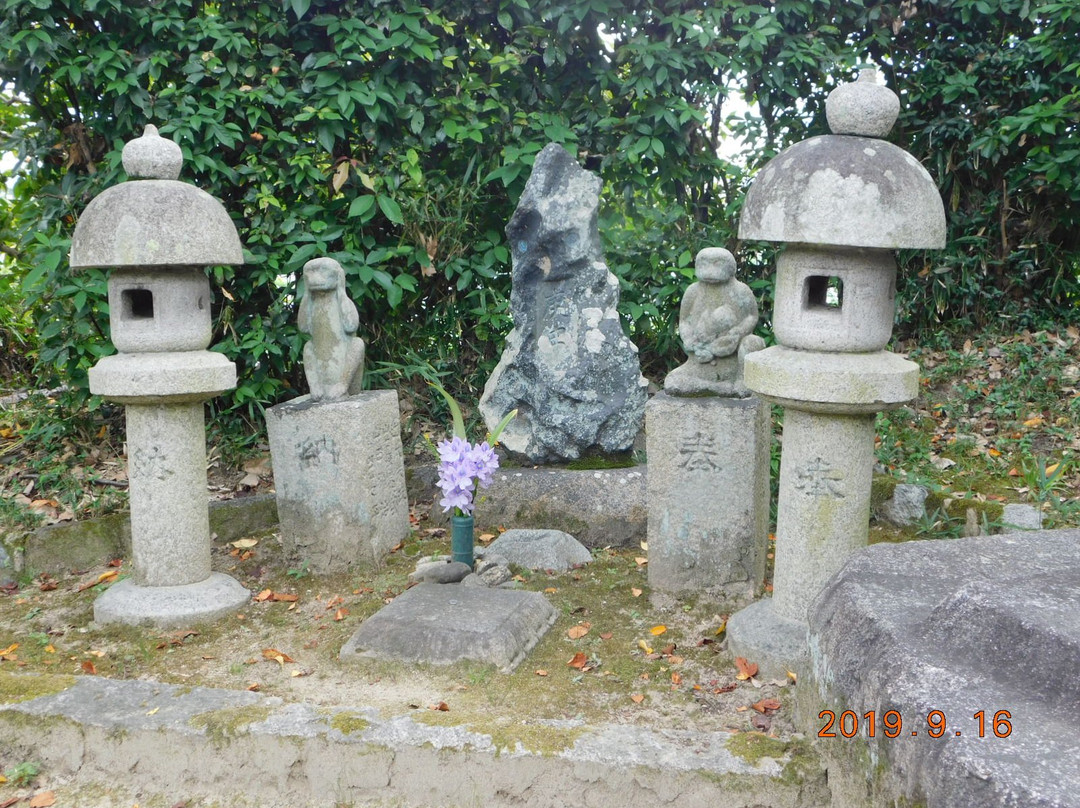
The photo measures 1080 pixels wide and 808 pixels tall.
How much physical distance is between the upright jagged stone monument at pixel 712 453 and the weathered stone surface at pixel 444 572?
96cm

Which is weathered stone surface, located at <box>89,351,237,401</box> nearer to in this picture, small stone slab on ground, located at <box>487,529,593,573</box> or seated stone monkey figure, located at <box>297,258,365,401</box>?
seated stone monkey figure, located at <box>297,258,365,401</box>

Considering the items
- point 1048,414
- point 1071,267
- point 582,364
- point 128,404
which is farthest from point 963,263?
point 128,404

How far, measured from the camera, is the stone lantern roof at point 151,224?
14.3ft

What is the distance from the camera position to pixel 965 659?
96.2 inches

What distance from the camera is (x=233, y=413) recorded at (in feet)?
Result: 22.1

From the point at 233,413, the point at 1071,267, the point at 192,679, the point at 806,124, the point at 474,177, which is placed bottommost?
the point at 192,679

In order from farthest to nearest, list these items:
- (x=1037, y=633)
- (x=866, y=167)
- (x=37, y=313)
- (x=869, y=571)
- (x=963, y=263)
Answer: (x=963, y=263) < (x=37, y=313) < (x=866, y=167) < (x=869, y=571) < (x=1037, y=633)

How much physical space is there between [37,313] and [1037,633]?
Result: 5963 millimetres

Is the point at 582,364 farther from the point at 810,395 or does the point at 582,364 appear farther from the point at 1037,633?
the point at 1037,633

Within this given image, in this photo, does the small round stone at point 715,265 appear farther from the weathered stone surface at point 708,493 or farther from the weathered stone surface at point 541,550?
the weathered stone surface at point 541,550

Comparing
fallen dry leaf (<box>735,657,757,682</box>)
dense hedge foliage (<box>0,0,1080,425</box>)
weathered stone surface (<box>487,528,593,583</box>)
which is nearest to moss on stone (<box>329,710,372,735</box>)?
fallen dry leaf (<box>735,657,757,682</box>)

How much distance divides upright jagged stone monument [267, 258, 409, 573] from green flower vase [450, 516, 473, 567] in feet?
1.91

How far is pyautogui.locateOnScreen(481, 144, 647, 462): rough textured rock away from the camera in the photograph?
5.85 metres

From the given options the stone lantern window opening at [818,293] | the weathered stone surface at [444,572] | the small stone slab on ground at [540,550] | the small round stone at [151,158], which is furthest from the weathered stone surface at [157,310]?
the stone lantern window opening at [818,293]
